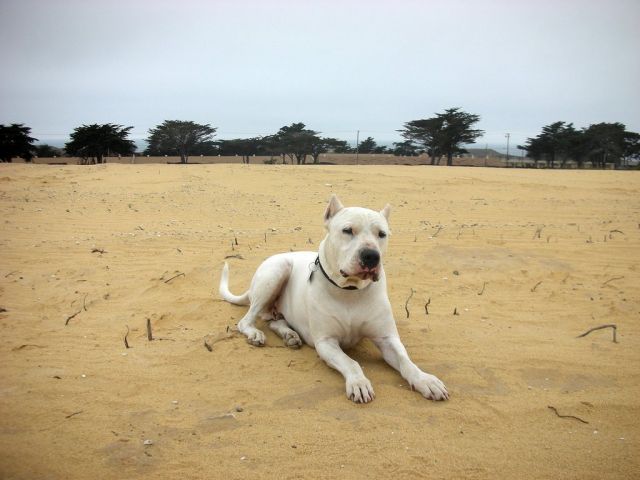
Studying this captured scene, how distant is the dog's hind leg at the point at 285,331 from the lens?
3786mm

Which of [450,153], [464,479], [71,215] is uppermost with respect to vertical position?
[450,153]

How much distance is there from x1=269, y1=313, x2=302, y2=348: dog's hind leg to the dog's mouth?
3.08ft

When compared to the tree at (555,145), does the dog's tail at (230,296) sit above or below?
below

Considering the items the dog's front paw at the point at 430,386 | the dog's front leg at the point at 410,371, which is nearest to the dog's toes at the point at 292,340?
the dog's front leg at the point at 410,371

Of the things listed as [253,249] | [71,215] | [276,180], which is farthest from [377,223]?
[276,180]

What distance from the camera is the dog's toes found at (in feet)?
12.4

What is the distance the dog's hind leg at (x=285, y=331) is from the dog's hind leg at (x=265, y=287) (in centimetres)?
15

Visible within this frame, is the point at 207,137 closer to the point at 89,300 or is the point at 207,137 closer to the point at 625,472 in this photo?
the point at 89,300

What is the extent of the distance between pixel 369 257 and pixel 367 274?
13 cm

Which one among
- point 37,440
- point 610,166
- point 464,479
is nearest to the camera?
point 464,479

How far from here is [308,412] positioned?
108 inches

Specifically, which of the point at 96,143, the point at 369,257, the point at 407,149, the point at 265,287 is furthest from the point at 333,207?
the point at 407,149

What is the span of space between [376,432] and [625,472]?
116 centimetres

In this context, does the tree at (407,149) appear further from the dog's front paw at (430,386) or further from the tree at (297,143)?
the dog's front paw at (430,386)
